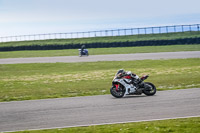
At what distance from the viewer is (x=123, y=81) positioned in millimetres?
14922

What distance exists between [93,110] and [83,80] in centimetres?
1113

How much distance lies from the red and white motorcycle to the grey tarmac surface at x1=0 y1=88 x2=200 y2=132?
0.80ft

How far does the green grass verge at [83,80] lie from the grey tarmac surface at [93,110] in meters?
2.67

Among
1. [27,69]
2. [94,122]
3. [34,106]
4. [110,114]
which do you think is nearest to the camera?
[94,122]

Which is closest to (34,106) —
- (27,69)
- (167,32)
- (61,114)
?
(61,114)

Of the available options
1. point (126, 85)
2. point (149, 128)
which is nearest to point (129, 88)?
point (126, 85)

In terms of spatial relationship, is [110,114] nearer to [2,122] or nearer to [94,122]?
[94,122]

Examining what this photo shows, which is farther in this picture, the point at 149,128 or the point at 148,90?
the point at 148,90

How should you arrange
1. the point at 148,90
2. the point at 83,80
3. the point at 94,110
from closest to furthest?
the point at 94,110 → the point at 148,90 → the point at 83,80

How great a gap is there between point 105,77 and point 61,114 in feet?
41.5

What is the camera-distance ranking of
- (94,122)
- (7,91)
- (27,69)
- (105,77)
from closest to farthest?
1. (94,122)
2. (7,91)
3. (105,77)
4. (27,69)

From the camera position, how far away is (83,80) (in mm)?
23141

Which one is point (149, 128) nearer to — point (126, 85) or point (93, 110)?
point (93, 110)

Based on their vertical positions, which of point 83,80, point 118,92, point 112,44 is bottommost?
point 83,80
